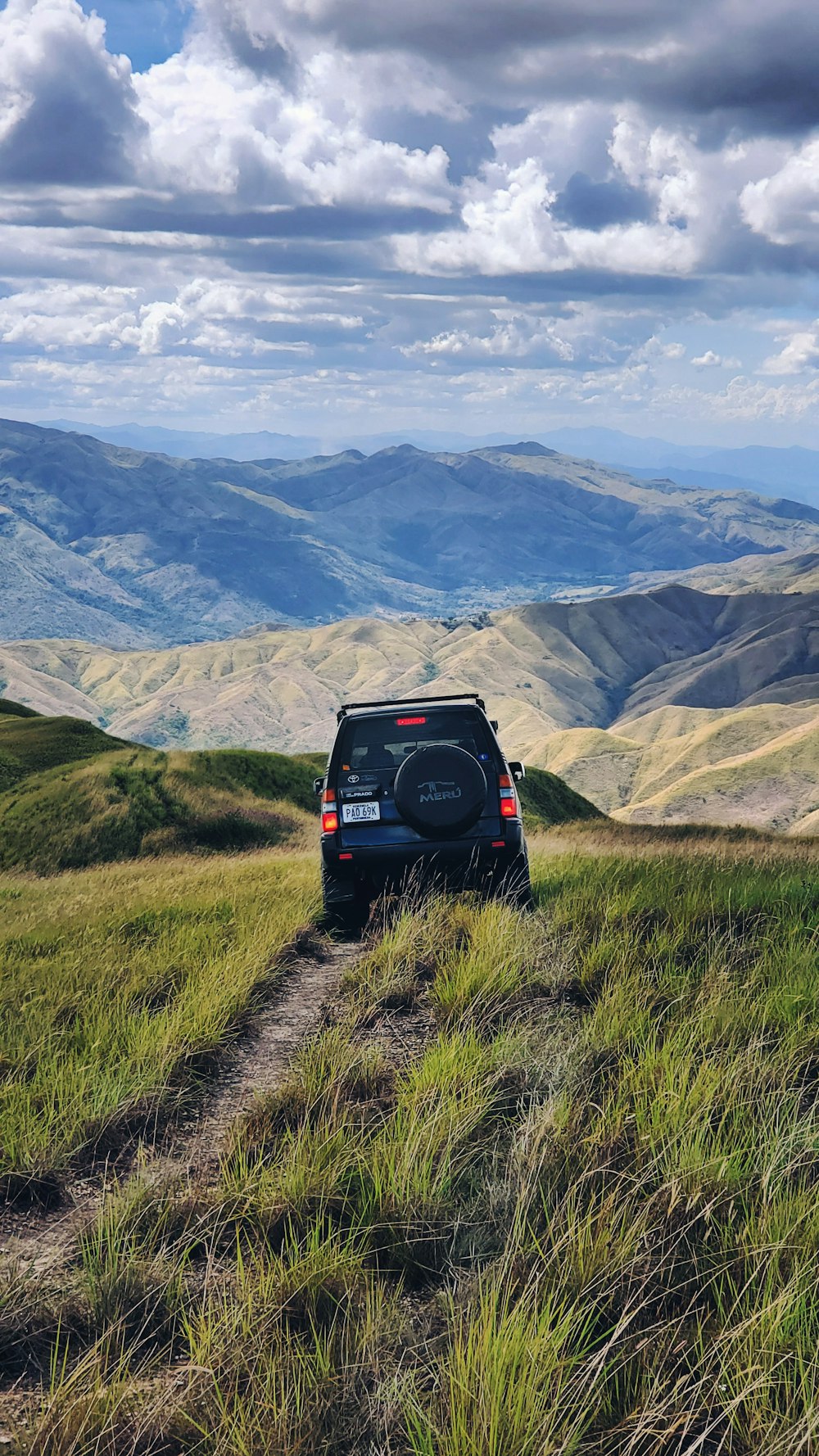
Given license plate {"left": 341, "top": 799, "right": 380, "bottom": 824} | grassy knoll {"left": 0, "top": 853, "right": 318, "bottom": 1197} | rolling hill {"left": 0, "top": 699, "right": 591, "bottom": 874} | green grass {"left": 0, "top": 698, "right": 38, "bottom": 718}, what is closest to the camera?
grassy knoll {"left": 0, "top": 853, "right": 318, "bottom": 1197}

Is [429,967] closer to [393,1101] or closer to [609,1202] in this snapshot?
[393,1101]

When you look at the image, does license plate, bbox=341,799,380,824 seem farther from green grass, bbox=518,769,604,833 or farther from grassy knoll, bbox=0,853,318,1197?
green grass, bbox=518,769,604,833

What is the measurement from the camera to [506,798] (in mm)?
10266

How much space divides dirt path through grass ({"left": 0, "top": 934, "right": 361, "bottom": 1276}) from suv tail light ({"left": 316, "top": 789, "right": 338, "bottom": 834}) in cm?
173

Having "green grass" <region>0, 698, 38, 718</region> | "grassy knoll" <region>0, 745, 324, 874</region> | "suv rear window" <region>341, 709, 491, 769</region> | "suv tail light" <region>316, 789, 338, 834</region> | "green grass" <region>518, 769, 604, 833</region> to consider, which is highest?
"green grass" <region>0, 698, 38, 718</region>

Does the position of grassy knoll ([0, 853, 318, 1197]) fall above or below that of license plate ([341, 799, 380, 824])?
below

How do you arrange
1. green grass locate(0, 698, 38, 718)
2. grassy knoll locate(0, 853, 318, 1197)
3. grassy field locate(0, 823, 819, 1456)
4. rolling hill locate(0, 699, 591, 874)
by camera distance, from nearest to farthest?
grassy field locate(0, 823, 819, 1456) < grassy knoll locate(0, 853, 318, 1197) < rolling hill locate(0, 699, 591, 874) < green grass locate(0, 698, 38, 718)

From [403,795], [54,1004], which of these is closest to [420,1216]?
[54,1004]

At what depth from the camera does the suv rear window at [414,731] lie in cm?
1069

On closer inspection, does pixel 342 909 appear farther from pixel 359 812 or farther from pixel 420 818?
pixel 420 818

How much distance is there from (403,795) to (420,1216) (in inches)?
226

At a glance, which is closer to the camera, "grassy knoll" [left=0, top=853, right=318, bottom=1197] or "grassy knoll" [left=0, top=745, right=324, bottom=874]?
"grassy knoll" [left=0, top=853, right=318, bottom=1197]

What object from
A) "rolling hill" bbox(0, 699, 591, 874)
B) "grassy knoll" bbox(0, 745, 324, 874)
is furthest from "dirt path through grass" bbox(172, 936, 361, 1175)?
"grassy knoll" bbox(0, 745, 324, 874)

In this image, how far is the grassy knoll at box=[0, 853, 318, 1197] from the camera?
5148 mm
